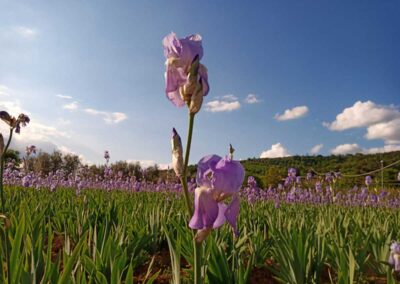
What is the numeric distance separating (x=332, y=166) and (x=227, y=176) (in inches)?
1396

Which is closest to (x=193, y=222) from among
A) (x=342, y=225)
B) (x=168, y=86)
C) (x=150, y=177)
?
(x=168, y=86)

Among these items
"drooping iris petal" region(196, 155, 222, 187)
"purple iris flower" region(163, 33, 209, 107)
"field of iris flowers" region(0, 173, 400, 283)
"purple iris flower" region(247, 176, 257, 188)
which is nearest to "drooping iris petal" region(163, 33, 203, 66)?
"purple iris flower" region(163, 33, 209, 107)

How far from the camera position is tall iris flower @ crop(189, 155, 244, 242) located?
3.40ft

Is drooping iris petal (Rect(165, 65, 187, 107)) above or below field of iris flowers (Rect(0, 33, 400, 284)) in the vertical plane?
above

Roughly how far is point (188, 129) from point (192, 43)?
0.31m

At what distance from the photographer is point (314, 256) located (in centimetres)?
269

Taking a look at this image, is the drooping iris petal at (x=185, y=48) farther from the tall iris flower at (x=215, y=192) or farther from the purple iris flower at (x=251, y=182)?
the purple iris flower at (x=251, y=182)

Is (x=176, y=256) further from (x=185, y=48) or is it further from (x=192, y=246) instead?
(x=185, y=48)

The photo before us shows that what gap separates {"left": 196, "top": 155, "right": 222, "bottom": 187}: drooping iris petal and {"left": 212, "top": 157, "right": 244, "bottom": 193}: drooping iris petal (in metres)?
0.02

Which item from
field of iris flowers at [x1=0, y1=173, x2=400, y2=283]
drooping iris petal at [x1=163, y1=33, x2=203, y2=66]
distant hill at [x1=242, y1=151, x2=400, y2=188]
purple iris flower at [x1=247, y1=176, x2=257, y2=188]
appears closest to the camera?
drooping iris petal at [x1=163, y1=33, x2=203, y2=66]

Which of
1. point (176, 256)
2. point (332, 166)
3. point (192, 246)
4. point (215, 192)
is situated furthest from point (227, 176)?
point (332, 166)

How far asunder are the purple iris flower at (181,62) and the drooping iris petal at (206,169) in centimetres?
21

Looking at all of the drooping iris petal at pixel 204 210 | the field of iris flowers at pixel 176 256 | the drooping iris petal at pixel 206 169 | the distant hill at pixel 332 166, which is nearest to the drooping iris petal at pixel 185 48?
the drooping iris petal at pixel 206 169

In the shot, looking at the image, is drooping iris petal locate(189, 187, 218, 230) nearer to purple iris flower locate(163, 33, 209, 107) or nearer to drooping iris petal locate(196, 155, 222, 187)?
drooping iris petal locate(196, 155, 222, 187)
